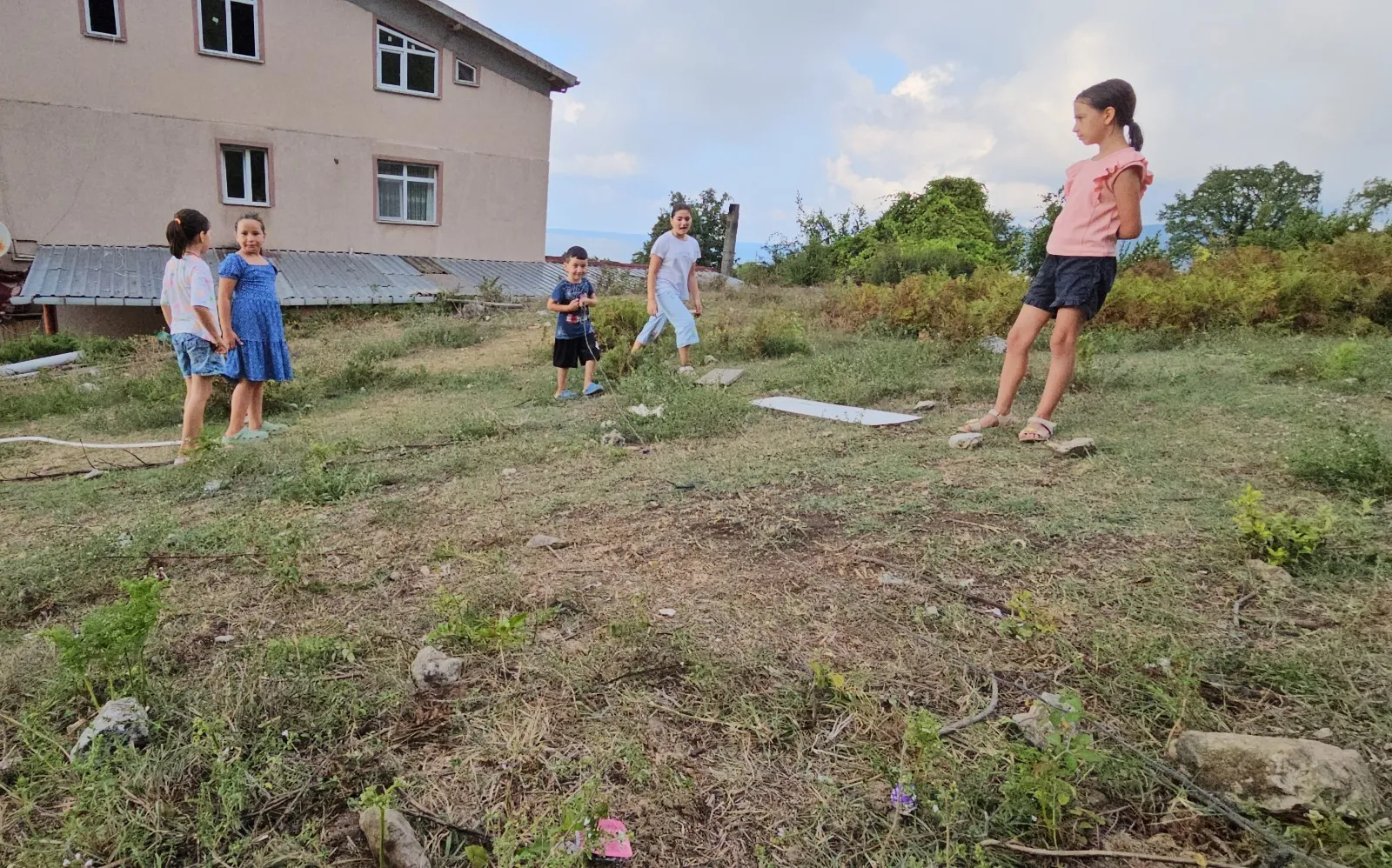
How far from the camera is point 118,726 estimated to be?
167 cm

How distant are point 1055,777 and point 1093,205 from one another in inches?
117

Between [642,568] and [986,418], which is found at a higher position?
[986,418]

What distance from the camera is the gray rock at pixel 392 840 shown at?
1402 mm

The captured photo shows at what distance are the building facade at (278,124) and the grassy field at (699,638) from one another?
438 inches

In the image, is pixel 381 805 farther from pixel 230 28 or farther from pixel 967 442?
pixel 230 28

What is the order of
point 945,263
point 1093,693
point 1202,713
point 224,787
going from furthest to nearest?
point 945,263
point 1093,693
point 1202,713
point 224,787

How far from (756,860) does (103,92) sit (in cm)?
1570

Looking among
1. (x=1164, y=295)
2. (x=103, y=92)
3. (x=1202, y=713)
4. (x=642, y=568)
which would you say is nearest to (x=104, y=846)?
(x=642, y=568)

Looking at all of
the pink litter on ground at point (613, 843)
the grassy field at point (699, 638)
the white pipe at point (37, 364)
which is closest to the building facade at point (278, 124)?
the white pipe at point (37, 364)

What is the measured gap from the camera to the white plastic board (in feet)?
14.7

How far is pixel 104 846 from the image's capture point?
1414 mm

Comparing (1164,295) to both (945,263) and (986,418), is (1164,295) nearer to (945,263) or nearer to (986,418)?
(986,418)

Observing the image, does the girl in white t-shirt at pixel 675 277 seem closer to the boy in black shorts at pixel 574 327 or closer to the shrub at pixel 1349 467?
the boy in black shorts at pixel 574 327

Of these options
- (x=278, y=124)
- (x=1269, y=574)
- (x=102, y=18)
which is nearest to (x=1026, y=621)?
(x=1269, y=574)
